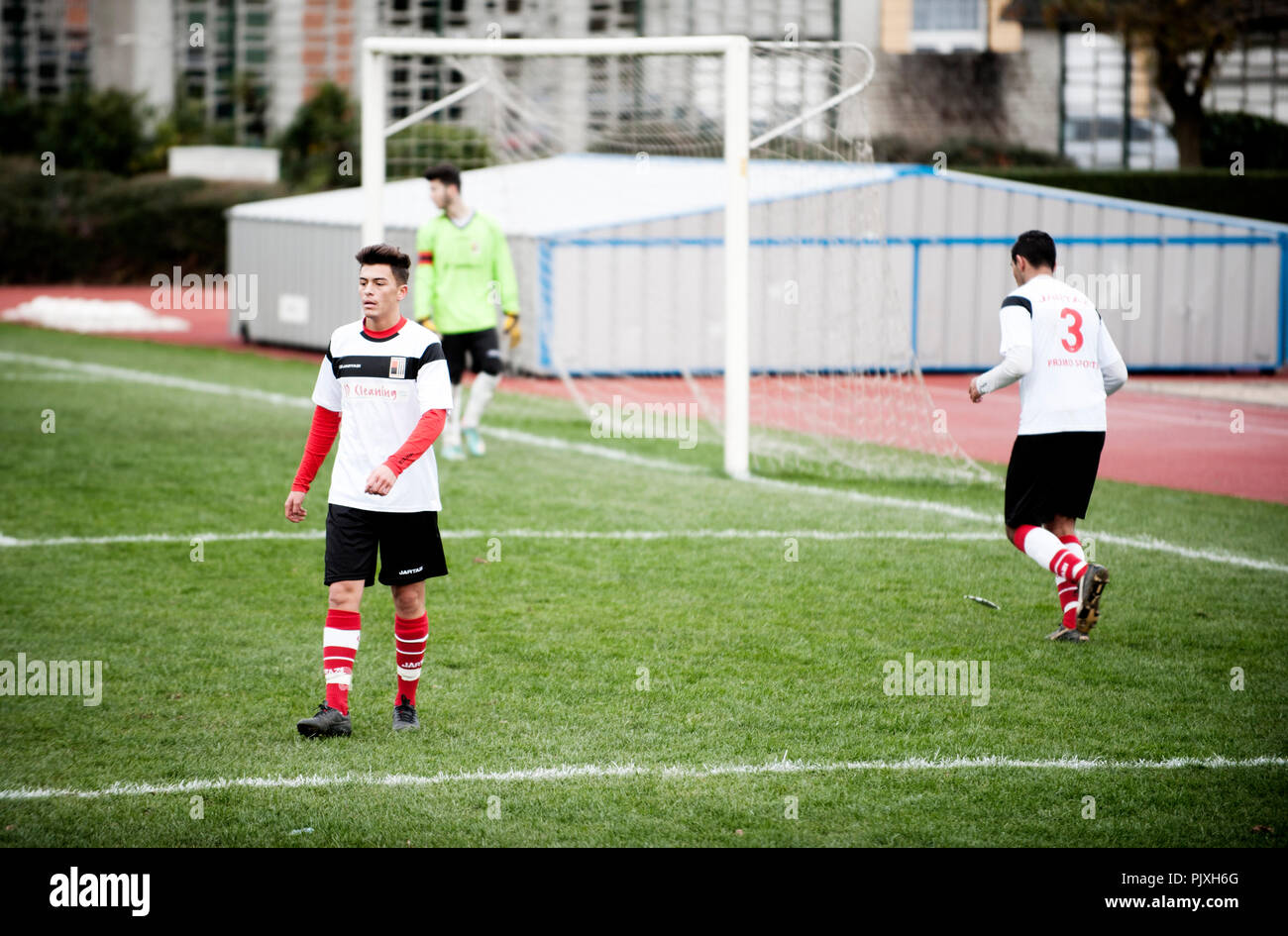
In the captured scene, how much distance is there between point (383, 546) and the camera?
6008 mm

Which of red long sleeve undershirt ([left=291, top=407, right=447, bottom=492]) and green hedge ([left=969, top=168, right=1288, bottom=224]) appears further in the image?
green hedge ([left=969, top=168, right=1288, bottom=224])

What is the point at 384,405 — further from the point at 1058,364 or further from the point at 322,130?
the point at 322,130

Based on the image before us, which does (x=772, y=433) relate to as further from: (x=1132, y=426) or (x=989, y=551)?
(x=989, y=551)

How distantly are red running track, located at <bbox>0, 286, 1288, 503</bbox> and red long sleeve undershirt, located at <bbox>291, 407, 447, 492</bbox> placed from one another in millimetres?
7797

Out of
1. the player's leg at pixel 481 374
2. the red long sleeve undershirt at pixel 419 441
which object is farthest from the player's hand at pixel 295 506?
the player's leg at pixel 481 374

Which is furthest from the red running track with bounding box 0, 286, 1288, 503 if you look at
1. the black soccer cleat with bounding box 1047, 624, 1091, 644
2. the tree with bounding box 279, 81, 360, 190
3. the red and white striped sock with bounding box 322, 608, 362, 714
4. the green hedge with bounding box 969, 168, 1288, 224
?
the tree with bounding box 279, 81, 360, 190

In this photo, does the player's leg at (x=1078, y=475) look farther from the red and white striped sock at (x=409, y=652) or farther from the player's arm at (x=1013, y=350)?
the red and white striped sock at (x=409, y=652)

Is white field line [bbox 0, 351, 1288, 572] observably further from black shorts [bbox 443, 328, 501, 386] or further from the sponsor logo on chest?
the sponsor logo on chest

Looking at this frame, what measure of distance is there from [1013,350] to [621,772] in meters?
2.86

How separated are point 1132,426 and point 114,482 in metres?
9.38

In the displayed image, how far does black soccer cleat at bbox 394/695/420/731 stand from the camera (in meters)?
6.06
